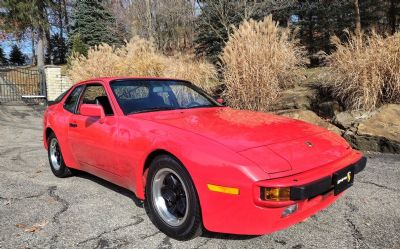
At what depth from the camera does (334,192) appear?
122 inches

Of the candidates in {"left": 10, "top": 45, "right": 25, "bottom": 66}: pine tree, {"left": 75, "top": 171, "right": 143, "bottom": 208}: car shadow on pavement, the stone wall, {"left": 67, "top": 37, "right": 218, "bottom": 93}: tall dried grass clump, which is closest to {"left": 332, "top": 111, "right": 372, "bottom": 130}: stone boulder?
{"left": 67, "top": 37, "right": 218, "bottom": 93}: tall dried grass clump

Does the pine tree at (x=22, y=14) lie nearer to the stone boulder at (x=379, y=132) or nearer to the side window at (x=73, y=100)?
the side window at (x=73, y=100)

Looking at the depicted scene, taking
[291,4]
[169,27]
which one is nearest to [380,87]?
[291,4]

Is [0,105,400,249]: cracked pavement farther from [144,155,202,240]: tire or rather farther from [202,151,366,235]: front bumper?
[202,151,366,235]: front bumper

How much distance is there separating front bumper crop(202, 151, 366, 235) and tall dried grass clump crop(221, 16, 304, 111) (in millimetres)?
5616

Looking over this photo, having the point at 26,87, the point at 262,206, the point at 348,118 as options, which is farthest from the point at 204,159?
the point at 26,87

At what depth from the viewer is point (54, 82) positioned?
1756 cm

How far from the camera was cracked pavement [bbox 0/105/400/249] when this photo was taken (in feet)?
10.6

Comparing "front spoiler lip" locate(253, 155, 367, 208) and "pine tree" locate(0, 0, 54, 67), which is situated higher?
"pine tree" locate(0, 0, 54, 67)

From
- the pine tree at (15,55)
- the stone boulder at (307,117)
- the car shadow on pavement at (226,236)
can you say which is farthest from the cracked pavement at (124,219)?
the pine tree at (15,55)

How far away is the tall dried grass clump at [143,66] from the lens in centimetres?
1089

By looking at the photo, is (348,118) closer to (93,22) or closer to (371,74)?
(371,74)

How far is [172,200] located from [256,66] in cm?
569

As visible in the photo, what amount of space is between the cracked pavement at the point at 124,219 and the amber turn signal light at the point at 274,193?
0.62 metres
